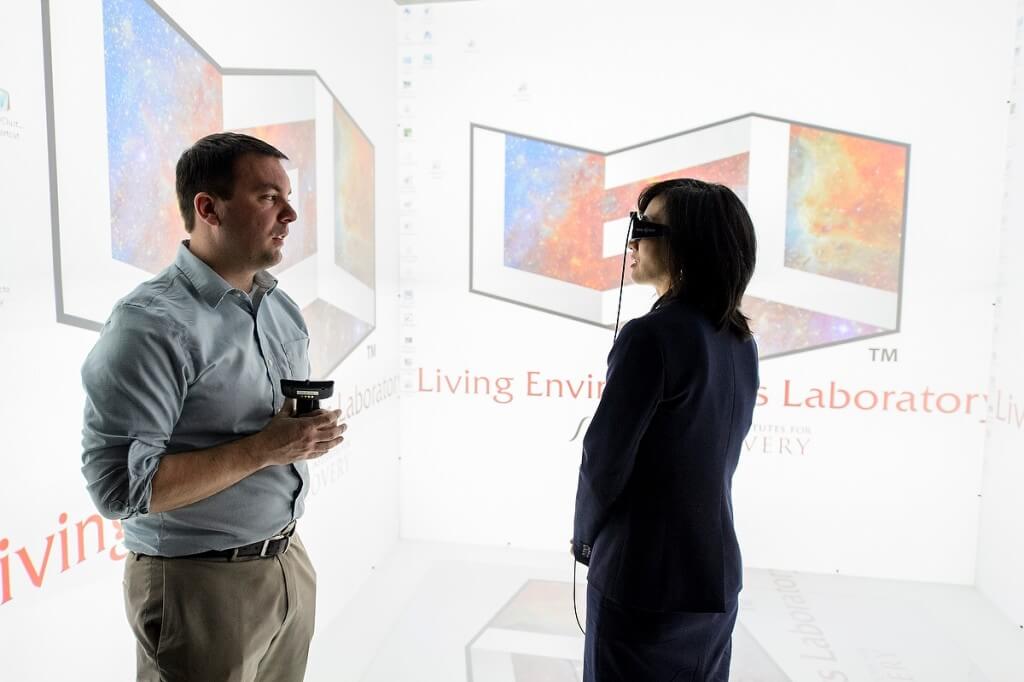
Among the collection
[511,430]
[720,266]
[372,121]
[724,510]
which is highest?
[372,121]

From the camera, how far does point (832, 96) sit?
10.7ft

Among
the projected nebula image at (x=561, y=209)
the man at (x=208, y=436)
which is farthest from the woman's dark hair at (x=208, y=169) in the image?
the projected nebula image at (x=561, y=209)

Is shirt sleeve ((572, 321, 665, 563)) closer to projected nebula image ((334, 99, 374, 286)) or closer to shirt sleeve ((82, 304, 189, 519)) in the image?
shirt sleeve ((82, 304, 189, 519))

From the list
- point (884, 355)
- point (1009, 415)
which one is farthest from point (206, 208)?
point (1009, 415)

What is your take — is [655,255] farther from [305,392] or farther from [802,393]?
[802,393]

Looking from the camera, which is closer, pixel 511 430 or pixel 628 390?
pixel 628 390

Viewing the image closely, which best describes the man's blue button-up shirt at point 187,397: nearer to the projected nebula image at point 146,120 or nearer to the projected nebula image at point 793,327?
the projected nebula image at point 146,120

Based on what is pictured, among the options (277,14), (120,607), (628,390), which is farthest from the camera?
(277,14)

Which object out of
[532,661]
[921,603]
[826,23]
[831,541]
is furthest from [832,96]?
[532,661]

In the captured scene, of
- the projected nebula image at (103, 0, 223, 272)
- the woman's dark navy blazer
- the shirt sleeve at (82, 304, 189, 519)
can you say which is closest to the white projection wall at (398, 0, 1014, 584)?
the projected nebula image at (103, 0, 223, 272)

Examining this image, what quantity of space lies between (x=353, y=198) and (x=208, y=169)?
5.68 ft

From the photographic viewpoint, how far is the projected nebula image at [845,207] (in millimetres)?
3254

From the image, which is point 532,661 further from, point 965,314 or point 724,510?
point 965,314

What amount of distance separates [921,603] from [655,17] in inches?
116
